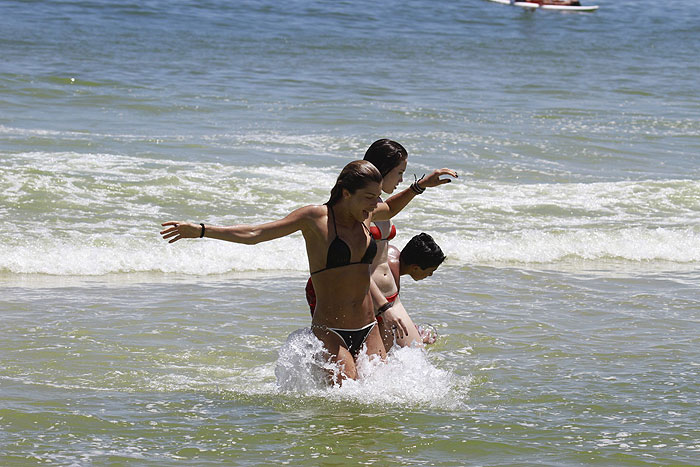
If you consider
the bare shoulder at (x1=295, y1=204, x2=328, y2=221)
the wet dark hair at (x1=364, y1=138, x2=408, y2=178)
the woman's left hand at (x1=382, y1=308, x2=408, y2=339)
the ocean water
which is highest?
the wet dark hair at (x1=364, y1=138, x2=408, y2=178)

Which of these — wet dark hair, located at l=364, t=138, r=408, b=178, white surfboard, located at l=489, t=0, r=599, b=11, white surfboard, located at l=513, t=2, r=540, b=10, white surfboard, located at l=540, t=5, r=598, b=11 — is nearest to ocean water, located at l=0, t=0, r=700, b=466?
wet dark hair, located at l=364, t=138, r=408, b=178

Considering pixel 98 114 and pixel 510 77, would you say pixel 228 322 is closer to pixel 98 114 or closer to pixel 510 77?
pixel 98 114

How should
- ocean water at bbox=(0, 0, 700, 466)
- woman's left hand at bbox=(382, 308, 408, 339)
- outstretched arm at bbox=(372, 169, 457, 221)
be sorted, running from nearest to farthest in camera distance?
1. ocean water at bbox=(0, 0, 700, 466)
2. outstretched arm at bbox=(372, 169, 457, 221)
3. woman's left hand at bbox=(382, 308, 408, 339)

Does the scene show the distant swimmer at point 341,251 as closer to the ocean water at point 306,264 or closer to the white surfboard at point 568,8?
the ocean water at point 306,264

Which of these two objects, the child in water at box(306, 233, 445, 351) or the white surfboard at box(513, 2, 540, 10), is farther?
the white surfboard at box(513, 2, 540, 10)

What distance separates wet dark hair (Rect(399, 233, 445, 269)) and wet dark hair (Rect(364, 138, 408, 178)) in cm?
64

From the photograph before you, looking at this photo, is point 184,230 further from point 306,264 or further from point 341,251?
point 306,264

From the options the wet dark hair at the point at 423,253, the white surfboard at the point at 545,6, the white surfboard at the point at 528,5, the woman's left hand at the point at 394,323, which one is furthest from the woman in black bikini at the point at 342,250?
the white surfboard at the point at 545,6

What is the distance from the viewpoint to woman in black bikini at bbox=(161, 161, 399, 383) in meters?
5.41

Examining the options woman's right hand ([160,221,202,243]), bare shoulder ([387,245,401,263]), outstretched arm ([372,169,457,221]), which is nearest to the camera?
woman's right hand ([160,221,202,243])

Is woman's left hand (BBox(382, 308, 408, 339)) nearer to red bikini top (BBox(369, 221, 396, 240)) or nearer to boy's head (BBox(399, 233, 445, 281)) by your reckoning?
boy's head (BBox(399, 233, 445, 281))

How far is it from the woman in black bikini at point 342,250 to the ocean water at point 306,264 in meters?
0.19

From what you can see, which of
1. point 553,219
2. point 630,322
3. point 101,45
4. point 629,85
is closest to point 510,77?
point 629,85

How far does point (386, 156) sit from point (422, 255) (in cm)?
81
